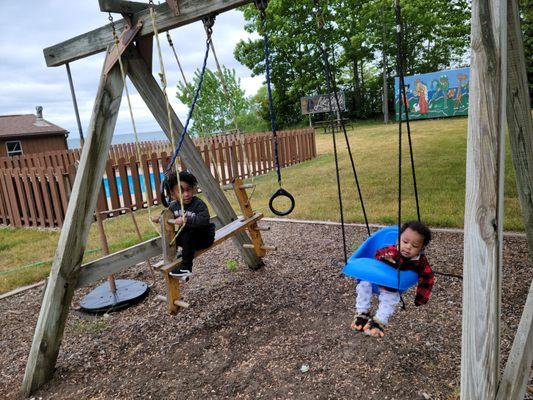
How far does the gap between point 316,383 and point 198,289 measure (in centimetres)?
190

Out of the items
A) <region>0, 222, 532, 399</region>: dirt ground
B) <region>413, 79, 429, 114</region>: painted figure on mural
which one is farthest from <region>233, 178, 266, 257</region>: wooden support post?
<region>413, 79, 429, 114</region>: painted figure on mural

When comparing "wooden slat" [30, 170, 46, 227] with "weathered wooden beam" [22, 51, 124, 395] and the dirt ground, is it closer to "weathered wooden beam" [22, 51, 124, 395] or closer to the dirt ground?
the dirt ground

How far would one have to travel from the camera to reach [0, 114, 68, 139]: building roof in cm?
1900

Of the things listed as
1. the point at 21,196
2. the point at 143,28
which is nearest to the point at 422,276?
the point at 143,28

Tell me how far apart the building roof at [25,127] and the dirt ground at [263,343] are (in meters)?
18.3

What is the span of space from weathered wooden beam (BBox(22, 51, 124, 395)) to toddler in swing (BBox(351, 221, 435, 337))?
1.97m

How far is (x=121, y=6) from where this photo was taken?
271cm

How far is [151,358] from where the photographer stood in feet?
9.29

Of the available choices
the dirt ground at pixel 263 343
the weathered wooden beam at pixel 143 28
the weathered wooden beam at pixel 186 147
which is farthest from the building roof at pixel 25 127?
the weathered wooden beam at pixel 186 147

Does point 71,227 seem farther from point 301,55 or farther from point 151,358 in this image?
point 301,55

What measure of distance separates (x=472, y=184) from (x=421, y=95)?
2404 cm

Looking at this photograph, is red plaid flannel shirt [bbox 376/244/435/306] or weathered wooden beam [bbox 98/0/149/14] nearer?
red plaid flannel shirt [bbox 376/244/435/306]

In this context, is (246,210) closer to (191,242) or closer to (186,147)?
(186,147)

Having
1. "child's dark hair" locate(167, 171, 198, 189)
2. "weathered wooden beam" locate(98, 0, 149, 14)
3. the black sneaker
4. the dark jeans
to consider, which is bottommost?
the black sneaker
